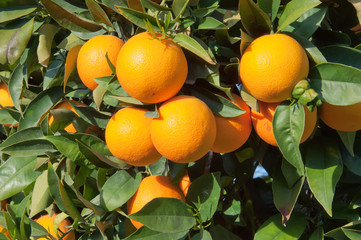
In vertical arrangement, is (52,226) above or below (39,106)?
below

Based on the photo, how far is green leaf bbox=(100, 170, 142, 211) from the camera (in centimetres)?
96

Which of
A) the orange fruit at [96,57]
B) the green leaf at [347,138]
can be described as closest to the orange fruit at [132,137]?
the orange fruit at [96,57]

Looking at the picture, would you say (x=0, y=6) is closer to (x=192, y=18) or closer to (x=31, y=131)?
(x=31, y=131)

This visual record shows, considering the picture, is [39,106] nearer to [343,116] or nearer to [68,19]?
[68,19]

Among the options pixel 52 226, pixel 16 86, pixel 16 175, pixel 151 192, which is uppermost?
pixel 16 86

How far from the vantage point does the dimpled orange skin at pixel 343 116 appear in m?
0.88

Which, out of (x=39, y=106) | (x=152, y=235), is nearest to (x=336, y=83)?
(x=152, y=235)

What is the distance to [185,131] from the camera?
2.67 feet

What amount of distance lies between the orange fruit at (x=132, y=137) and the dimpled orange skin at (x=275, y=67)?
0.24 m

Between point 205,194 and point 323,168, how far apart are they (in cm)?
28

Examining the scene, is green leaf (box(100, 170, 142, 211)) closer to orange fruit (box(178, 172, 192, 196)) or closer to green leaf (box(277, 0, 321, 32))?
orange fruit (box(178, 172, 192, 196))

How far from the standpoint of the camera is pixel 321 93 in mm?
853

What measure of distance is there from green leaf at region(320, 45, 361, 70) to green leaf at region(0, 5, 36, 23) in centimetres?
77

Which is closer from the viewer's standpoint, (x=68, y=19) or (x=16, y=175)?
(x=68, y=19)
